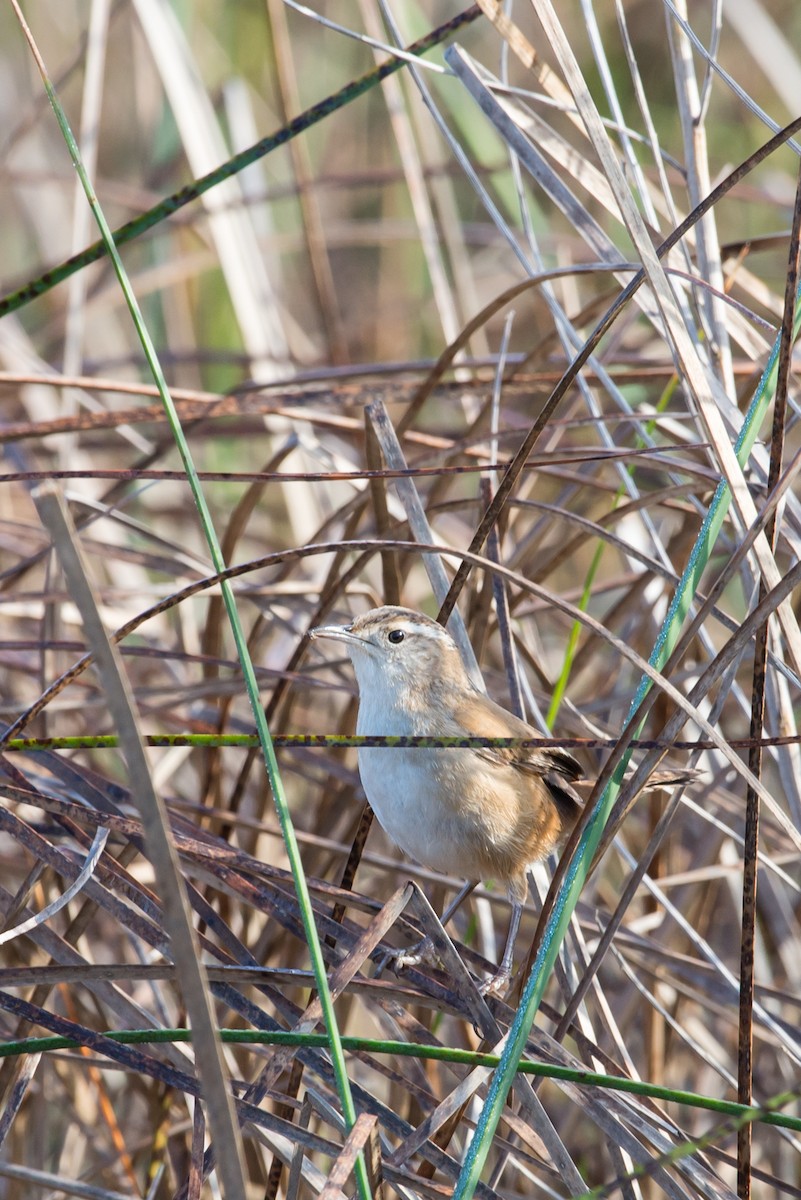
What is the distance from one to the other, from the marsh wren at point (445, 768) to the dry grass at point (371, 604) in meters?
0.13

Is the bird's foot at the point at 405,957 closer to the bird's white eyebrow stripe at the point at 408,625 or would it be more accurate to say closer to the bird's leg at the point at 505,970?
the bird's leg at the point at 505,970

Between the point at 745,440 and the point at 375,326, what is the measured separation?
535 cm

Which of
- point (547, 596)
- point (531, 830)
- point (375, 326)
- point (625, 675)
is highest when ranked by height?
point (375, 326)

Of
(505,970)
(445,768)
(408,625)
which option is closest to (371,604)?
(408,625)

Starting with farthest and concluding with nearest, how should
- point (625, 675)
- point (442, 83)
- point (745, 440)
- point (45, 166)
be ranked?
point (45, 166)
point (442, 83)
point (625, 675)
point (745, 440)

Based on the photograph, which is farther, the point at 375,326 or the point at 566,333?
the point at 375,326

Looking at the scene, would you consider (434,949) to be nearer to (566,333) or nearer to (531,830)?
(531,830)

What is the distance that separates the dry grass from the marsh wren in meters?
0.13

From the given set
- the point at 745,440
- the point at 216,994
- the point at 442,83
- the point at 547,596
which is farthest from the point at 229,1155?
the point at 442,83

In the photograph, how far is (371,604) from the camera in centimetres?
376

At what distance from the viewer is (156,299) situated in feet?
19.5

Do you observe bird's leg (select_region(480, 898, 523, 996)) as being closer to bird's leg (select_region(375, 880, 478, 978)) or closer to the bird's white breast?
bird's leg (select_region(375, 880, 478, 978))

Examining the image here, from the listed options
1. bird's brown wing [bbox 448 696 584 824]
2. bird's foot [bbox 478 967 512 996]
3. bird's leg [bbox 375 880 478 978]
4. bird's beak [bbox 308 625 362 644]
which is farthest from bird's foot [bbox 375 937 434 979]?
bird's beak [bbox 308 625 362 644]

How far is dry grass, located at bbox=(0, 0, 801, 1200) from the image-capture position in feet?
7.20
